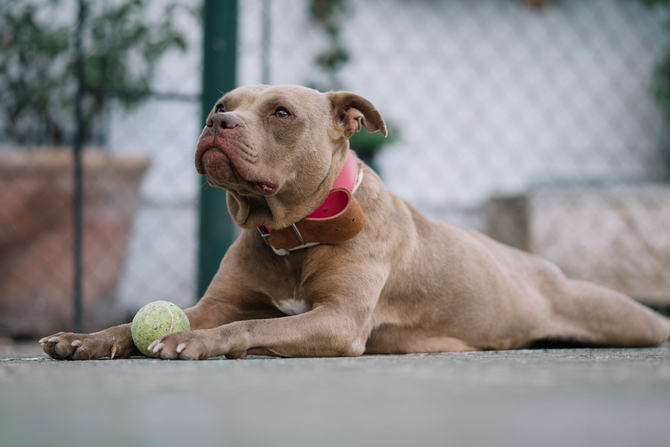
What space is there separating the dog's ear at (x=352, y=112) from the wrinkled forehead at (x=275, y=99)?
0.05 meters

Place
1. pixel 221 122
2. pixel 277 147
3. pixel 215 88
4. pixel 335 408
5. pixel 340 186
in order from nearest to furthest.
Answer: pixel 335 408
pixel 221 122
pixel 277 147
pixel 340 186
pixel 215 88

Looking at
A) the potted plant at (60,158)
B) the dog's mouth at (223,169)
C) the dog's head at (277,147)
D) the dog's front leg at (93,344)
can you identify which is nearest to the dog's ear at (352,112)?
the dog's head at (277,147)

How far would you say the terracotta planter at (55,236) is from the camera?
14.1ft

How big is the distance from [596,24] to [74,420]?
8.09 metres

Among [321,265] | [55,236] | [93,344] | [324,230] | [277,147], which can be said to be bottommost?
[55,236]

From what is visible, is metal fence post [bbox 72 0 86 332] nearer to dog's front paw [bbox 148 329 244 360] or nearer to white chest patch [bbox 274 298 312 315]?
white chest patch [bbox 274 298 312 315]

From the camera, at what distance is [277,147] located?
2.39 m

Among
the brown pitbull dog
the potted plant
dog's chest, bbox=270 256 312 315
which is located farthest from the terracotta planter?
dog's chest, bbox=270 256 312 315

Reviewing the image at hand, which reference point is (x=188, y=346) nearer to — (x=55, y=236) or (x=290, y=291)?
(x=290, y=291)

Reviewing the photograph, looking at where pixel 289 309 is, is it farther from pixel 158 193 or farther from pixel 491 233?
pixel 491 233

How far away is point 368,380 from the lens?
1363 millimetres

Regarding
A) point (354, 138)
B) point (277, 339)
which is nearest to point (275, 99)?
point (277, 339)

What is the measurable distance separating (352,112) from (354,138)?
10.1ft

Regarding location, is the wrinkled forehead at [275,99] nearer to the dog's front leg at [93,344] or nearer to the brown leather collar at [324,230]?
the brown leather collar at [324,230]
